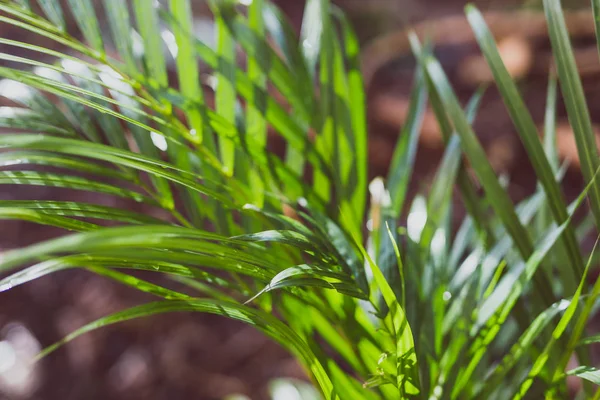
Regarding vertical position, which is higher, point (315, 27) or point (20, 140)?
point (315, 27)

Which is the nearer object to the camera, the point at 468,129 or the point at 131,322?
the point at 468,129

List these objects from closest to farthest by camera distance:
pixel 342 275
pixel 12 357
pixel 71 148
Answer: pixel 71 148
pixel 342 275
pixel 12 357

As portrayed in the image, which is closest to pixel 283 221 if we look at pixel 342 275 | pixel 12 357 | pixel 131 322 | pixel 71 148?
pixel 342 275

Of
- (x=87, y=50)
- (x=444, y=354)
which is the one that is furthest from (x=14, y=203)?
(x=444, y=354)

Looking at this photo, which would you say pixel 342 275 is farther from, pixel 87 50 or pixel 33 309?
pixel 33 309

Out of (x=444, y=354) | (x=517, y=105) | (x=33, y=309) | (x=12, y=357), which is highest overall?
(x=33, y=309)

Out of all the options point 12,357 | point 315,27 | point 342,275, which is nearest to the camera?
point 342,275
